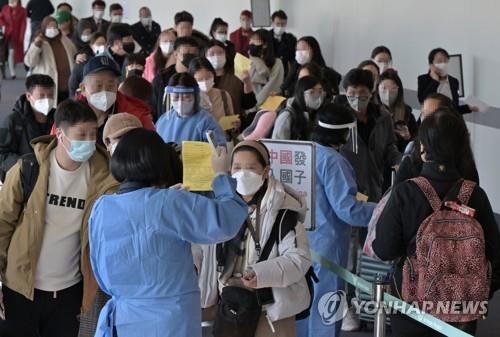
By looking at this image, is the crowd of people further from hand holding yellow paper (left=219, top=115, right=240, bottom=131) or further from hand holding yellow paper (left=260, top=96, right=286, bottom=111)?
hand holding yellow paper (left=219, top=115, right=240, bottom=131)

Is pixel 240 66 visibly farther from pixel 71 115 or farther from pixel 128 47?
pixel 71 115

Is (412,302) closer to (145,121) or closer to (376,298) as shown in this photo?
(376,298)

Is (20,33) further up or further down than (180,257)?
further up

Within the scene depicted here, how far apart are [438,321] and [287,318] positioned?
0.75 m

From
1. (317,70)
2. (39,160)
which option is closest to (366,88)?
(317,70)

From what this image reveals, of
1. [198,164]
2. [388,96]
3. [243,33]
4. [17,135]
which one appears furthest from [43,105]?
[243,33]

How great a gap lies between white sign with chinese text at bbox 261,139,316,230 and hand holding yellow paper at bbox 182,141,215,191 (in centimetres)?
40

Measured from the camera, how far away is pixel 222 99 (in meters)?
8.35

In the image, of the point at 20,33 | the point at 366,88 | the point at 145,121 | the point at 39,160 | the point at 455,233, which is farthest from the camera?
the point at 20,33

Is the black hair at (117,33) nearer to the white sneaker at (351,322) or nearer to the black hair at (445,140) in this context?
the white sneaker at (351,322)

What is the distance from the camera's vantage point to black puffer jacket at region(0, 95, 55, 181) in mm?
6027

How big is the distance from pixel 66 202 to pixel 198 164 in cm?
110

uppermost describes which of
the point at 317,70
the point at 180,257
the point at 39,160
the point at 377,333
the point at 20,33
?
the point at 20,33

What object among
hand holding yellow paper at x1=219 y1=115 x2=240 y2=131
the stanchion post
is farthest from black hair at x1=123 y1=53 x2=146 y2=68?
the stanchion post
